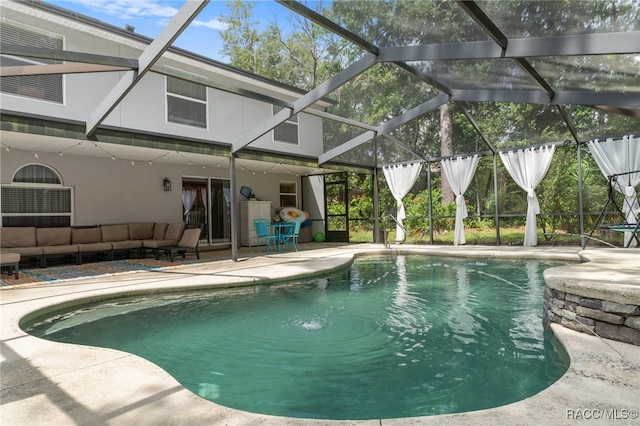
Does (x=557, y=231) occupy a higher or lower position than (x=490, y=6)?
lower

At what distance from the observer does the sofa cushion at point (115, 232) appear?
8.52 meters

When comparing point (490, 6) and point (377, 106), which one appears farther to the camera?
point (377, 106)

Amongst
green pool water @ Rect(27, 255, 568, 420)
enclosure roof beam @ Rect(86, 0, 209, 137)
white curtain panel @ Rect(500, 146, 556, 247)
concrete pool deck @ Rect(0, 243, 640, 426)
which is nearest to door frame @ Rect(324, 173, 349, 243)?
white curtain panel @ Rect(500, 146, 556, 247)

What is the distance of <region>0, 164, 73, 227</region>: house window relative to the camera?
7.77 metres

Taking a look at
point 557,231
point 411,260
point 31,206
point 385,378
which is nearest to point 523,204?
point 557,231

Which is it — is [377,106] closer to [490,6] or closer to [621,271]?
[490,6]

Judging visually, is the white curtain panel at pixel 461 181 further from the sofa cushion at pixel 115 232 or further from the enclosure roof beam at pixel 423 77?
the sofa cushion at pixel 115 232

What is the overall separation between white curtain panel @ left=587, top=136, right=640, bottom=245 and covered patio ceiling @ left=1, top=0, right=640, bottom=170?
13.0 inches

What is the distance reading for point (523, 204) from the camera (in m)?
10.6

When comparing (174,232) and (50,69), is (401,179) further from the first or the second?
(50,69)

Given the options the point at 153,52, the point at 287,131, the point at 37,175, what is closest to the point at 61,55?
the point at 153,52

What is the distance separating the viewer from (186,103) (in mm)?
8898

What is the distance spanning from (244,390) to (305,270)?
159 inches

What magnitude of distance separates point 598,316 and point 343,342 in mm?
2086
